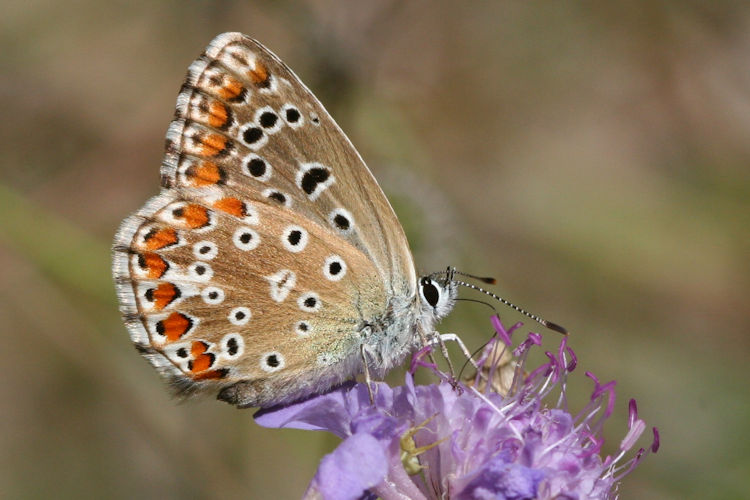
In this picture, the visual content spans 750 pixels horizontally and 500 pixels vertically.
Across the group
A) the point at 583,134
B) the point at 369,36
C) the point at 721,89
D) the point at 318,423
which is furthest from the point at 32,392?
the point at 721,89

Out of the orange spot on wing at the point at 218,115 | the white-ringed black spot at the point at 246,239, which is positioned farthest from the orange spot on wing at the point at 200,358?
the orange spot on wing at the point at 218,115

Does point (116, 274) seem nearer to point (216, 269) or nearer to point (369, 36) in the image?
point (216, 269)

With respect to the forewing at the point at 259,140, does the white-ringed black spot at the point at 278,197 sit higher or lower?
lower

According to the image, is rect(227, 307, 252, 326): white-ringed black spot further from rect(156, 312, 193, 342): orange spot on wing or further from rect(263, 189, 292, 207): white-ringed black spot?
rect(263, 189, 292, 207): white-ringed black spot

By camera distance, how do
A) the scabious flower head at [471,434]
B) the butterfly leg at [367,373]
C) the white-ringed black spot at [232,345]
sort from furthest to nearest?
the white-ringed black spot at [232,345] < the butterfly leg at [367,373] < the scabious flower head at [471,434]

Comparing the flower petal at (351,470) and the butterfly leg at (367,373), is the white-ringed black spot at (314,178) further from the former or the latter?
the flower petal at (351,470)

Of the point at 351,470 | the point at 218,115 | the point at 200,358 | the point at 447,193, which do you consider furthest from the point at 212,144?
the point at 447,193
